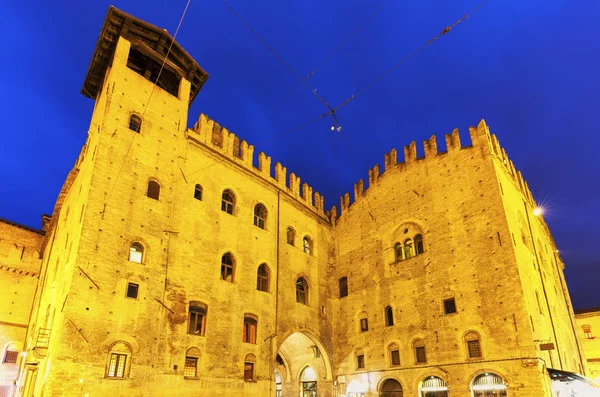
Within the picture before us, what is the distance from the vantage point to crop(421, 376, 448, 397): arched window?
16328 mm

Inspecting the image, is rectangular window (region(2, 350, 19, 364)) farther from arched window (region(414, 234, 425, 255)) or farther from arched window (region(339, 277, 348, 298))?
arched window (region(414, 234, 425, 255))

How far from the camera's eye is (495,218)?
1714cm

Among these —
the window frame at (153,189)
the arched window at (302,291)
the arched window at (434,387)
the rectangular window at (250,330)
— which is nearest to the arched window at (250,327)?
the rectangular window at (250,330)

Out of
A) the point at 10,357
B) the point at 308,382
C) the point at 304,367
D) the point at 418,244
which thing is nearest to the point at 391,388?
the point at 308,382

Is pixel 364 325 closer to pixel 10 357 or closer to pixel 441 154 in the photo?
pixel 441 154

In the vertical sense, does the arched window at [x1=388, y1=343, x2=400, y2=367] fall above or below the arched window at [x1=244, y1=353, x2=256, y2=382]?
above

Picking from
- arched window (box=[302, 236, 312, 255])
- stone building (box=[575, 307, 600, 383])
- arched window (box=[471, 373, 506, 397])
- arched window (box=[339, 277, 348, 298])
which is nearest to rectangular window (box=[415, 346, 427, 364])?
arched window (box=[471, 373, 506, 397])

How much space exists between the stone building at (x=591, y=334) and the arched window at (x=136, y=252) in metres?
29.9

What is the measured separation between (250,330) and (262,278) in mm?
2426

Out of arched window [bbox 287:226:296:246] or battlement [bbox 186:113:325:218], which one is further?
arched window [bbox 287:226:296:246]

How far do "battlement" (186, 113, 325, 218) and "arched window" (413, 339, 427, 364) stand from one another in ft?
28.6

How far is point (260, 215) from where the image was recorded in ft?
65.3

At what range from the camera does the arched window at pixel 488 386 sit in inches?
587

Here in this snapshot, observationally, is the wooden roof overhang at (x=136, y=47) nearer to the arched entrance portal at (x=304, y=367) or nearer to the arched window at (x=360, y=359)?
the arched entrance portal at (x=304, y=367)
